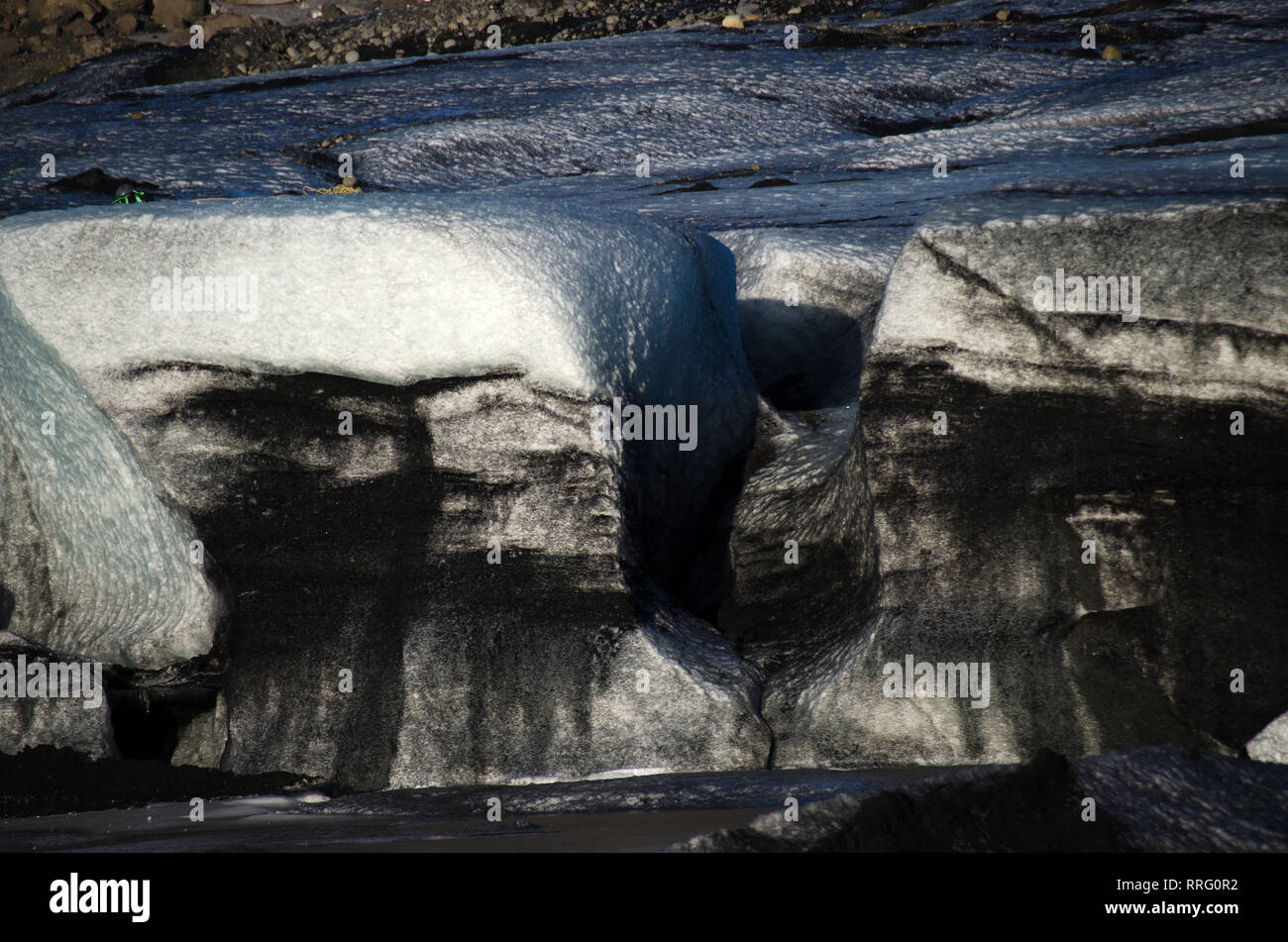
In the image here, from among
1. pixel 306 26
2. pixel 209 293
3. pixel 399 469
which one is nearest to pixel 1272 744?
pixel 399 469

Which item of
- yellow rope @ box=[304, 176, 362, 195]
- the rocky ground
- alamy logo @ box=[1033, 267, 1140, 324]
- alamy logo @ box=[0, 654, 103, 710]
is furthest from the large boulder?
the rocky ground

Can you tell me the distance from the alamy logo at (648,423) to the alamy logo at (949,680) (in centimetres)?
90

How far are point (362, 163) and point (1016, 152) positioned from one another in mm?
3321

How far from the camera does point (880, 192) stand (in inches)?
215

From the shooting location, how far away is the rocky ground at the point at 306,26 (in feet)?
31.6

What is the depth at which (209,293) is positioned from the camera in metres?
2.96

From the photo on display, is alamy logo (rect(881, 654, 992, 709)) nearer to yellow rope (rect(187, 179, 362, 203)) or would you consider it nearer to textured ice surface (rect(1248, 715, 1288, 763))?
textured ice surface (rect(1248, 715, 1288, 763))

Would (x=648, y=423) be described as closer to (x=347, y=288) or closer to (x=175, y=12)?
(x=347, y=288)

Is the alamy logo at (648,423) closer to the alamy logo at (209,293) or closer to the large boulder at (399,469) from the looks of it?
the large boulder at (399,469)

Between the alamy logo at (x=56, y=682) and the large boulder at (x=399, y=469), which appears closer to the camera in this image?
the large boulder at (x=399, y=469)

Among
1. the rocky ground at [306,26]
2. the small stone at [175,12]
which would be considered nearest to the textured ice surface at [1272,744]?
the rocky ground at [306,26]

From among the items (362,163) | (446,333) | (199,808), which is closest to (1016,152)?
(362,163)

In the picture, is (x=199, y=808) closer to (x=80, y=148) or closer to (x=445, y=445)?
(x=445, y=445)
